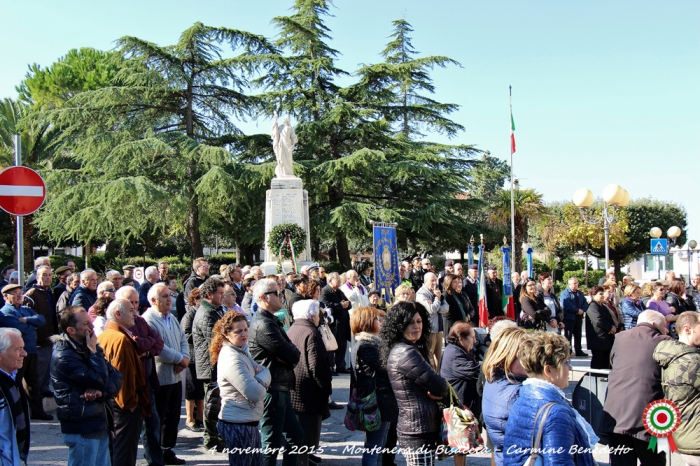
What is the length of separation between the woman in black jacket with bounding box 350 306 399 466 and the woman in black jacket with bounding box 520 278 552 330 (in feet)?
16.9

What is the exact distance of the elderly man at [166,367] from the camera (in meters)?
5.29

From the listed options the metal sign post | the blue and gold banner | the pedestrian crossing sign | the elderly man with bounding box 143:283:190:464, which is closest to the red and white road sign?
the metal sign post

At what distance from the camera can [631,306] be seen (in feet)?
28.3

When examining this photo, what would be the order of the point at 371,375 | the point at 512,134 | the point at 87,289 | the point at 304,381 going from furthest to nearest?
the point at 512,134 < the point at 87,289 < the point at 304,381 < the point at 371,375

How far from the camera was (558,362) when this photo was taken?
8.95ft

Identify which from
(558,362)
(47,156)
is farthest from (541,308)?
(47,156)

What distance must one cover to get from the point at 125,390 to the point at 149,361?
0.68 meters

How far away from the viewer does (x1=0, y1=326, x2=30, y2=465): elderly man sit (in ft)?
10.7

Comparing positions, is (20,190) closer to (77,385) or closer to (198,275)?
(77,385)

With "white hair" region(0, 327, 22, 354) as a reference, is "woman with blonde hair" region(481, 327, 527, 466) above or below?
below

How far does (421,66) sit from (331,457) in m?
A: 24.9

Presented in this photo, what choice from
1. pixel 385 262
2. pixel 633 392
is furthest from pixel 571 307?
pixel 633 392

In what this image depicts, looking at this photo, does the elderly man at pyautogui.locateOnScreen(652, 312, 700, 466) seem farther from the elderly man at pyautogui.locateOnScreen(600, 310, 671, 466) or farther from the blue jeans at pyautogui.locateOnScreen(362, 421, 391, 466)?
the blue jeans at pyautogui.locateOnScreen(362, 421, 391, 466)

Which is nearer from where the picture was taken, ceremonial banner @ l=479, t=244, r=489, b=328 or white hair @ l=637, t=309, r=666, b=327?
white hair @ l=637, t=309, r=666, b=327
